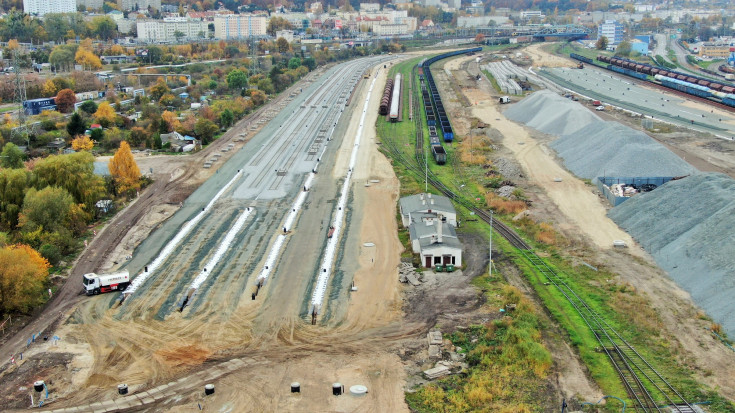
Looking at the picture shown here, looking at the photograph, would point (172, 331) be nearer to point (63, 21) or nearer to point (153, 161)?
point (153, 161)

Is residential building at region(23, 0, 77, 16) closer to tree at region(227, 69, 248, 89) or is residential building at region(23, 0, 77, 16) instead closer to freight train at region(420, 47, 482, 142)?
tree at region(227, 69, 248, 89)

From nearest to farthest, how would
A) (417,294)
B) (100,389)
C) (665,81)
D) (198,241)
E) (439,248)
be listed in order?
(100,389)
(417,294)
(439,248)
(198,241)
(665,81)

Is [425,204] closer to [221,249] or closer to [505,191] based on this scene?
[505,191]

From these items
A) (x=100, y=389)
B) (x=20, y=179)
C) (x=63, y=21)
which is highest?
(x=63, y=21)

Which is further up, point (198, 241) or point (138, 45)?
point (138, 45)

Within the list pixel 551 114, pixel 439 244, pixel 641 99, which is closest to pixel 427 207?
pixel 439 244

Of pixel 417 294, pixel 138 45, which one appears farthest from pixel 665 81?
pixel 138 45
